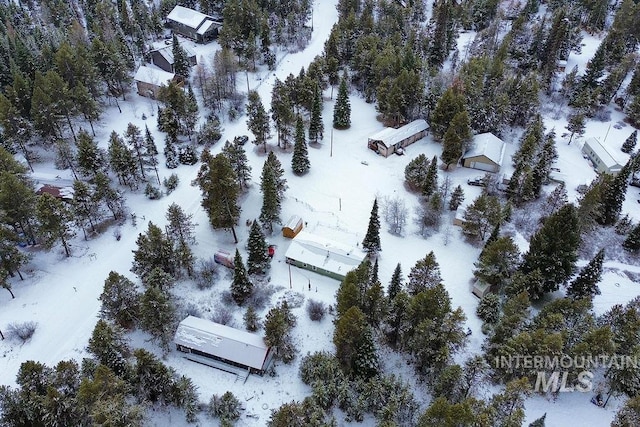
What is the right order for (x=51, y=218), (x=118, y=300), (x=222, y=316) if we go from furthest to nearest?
(x=51, y=218) < (x=222, y=316) < (x=118, y=300)

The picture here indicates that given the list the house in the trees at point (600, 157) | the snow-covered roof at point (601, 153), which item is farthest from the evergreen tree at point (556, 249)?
the snow-covered roof at point (601, 153)

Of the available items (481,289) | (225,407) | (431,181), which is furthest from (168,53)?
(481,289)

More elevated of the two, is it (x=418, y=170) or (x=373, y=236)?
(x=418, y=170)

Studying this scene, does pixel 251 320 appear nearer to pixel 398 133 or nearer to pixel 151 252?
pixel 151 252

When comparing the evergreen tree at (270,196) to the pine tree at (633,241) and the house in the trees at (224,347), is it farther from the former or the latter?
the pine tree at (633,241)

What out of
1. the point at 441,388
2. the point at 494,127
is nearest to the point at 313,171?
the point at 494,127

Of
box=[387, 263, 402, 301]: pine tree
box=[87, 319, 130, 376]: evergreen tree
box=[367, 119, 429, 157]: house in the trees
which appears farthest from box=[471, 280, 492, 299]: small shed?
box=[87, 319, 130, 376]: evergreen tree
